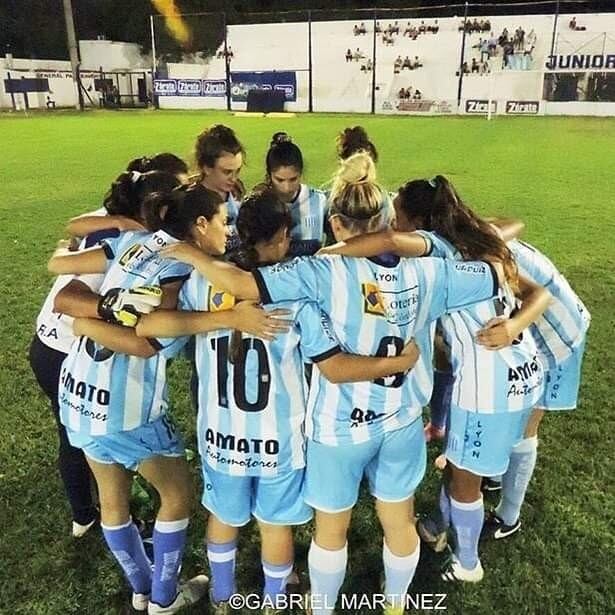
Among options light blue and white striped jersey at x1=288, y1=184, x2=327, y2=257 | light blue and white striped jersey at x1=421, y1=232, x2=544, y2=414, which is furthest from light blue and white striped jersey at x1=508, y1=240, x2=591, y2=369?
light blue and white striped jersey at x1=288, y1=184, x2=327, y2=257

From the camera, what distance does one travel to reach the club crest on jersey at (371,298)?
227cm

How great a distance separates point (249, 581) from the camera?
3.07 m

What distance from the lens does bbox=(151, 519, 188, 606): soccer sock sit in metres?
2.66

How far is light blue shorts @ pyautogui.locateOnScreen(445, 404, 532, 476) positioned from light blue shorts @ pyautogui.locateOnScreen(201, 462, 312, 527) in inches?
27.8

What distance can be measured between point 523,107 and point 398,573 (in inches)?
1225

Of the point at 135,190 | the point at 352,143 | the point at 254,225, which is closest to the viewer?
the point at 254,225

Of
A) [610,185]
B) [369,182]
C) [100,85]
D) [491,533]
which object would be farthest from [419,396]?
[100,85]

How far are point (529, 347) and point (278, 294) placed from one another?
47.0 inches

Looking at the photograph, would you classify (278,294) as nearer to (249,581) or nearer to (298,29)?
(249,581)

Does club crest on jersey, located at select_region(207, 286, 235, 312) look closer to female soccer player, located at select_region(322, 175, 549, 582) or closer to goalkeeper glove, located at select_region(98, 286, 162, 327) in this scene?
goalkeeper glove, located at select_region(98, 286, 162, 327)

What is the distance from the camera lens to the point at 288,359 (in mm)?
2369

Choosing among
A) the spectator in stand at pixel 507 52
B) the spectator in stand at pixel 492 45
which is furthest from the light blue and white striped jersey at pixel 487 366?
the spectator in stand at pixel 492 45

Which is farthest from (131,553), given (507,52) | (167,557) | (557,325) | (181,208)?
(507,52)

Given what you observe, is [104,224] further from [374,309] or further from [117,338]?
[374,309]
